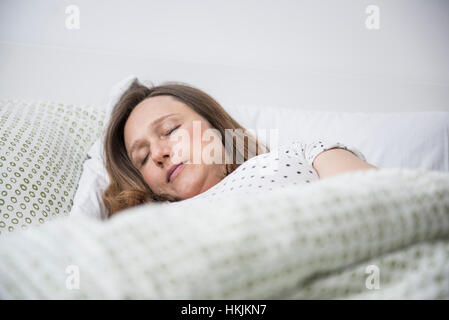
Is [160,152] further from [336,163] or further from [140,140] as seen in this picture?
[336,163]

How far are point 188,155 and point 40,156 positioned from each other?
1.17 ft

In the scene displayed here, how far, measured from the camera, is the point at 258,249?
1.16 ft

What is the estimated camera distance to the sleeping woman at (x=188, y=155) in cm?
81

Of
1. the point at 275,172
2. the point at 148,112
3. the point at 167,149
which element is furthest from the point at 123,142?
the point at 275,172

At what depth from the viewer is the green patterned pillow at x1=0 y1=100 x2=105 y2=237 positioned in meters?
0.79

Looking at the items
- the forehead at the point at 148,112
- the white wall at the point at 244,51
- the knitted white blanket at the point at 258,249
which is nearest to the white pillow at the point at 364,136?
the forehead at the point at 148,112

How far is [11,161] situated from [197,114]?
19.6 inches

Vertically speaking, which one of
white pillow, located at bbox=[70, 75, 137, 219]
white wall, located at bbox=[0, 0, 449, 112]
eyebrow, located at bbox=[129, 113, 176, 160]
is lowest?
white pillow, located at bbox=[70, 75, 137, 219]

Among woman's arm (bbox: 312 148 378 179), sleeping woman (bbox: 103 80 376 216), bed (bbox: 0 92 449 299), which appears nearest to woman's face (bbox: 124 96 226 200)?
sleeping woman (bbox: 103 80 376 216)

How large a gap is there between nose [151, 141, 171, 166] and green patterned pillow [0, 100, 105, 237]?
0.72 feet

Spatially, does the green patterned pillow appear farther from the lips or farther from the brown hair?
the lips

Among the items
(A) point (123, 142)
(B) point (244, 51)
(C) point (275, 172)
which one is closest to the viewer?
(C) point (275, 172)

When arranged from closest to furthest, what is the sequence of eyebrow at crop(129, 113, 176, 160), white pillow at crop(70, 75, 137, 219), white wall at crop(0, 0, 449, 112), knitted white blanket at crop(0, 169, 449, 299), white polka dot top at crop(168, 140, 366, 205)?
knitted white blanket at crop(0, 169, 449, 299)
white polka dot top at crop(168, 140, 366, 205)
white pillow at crop(70, 75, 137, 219)
eyebrow at crop(129, 113, 176, 160)
white wall at crop(0, 0, 449, 112)
